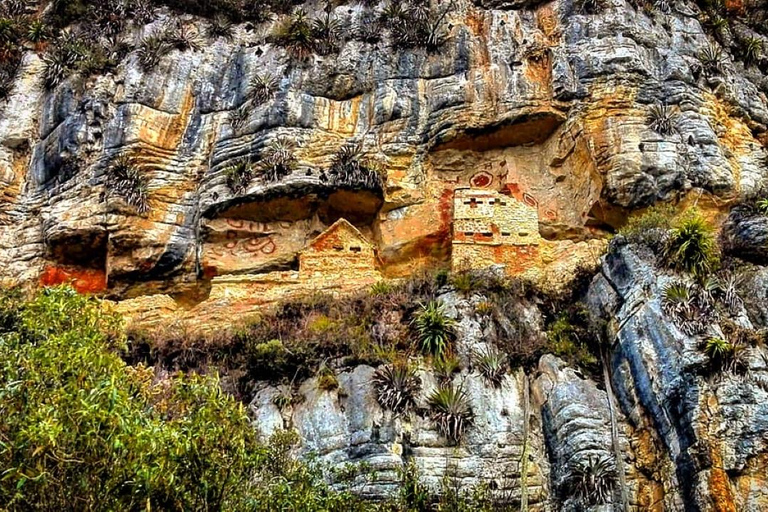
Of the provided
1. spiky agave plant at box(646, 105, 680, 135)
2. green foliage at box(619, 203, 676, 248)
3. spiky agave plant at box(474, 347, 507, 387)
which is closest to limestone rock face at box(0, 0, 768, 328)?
spiky agave plant at box(646, 105, 680, 135)

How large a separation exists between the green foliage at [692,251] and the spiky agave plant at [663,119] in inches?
229

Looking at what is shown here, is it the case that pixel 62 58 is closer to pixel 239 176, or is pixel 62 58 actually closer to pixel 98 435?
pixel 239 176

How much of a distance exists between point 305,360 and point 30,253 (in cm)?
1079

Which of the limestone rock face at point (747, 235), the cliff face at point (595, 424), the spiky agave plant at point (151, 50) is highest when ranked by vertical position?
the spiky agave plant at point (151, 50)

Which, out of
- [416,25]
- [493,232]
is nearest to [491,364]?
[493,232]

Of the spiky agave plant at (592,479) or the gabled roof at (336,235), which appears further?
the gabled roof at (336,235)

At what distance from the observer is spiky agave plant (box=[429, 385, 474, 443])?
15070 millimetres

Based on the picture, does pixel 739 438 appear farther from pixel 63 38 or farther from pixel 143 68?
pixel 63 38

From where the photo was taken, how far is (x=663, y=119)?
73.6ft

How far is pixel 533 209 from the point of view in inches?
845

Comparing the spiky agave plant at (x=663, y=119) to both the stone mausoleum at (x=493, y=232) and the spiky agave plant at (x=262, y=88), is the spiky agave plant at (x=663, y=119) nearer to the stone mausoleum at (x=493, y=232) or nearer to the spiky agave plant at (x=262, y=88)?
the stone mausoleum at (x=493, y=232)

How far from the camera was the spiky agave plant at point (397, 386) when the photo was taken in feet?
50.7

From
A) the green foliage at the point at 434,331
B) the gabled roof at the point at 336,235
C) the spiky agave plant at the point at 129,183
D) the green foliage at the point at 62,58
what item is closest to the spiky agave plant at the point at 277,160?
the gabled roof at the point at 336,235

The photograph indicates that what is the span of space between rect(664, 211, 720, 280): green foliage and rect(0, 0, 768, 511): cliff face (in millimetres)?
600
